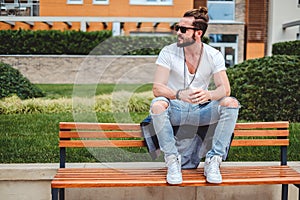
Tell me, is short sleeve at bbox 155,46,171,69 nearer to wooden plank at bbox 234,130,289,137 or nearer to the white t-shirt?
the white t-shirt

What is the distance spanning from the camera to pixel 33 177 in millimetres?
3562

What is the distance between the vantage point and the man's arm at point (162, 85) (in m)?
3.33

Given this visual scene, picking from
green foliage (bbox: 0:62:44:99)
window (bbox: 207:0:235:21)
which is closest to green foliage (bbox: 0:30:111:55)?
green foliage (bbox: 0:62:44:99)

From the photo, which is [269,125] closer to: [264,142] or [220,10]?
[264,142]

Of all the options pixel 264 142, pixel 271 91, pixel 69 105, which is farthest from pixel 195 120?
pixel 69 105

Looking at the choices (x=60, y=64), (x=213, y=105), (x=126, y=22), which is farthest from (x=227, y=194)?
(x=126, y=22)

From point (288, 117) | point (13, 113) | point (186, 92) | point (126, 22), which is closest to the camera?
point (186, 92)

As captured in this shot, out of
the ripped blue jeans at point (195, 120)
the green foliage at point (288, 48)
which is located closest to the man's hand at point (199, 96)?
the ripped blue jeans at point (195, 120)

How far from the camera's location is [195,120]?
3434 mm

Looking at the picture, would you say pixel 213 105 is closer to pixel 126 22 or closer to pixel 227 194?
pixel 227 194

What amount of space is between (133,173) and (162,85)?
614 mm

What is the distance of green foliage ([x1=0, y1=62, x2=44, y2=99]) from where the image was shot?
336 inches

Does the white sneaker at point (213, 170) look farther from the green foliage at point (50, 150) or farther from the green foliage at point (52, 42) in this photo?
the green foliage at point (52, 42)

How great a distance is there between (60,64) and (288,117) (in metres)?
9.62
